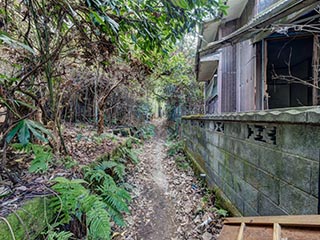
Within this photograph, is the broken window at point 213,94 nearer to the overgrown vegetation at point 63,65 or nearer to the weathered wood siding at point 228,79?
the weathered wood siding at point 228,79

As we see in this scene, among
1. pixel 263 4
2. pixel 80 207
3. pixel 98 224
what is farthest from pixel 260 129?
pixel 263 4

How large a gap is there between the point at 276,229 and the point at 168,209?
2790 mm

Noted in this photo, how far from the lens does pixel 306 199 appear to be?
4.81 ft

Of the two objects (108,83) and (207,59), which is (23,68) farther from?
(207,59)

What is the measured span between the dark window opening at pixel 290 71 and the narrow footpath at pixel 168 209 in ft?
12.9

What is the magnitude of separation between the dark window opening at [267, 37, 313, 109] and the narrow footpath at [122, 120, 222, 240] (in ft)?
12.9

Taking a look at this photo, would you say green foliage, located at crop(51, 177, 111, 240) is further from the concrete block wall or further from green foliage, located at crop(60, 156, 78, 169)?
the concrete block wall

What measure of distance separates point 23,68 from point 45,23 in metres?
0.76

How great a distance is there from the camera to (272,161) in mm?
1883

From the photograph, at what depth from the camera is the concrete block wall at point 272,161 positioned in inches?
56.8

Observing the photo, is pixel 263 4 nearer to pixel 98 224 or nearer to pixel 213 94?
pixel 213 94

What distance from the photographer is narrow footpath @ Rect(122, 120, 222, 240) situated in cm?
291

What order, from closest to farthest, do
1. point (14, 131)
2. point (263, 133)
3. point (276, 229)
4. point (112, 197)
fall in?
1. point (276, 229)
2. point (14, 131)
3. point (263, 133)
4. point (112, 197)

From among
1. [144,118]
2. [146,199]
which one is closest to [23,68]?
[146,199]
